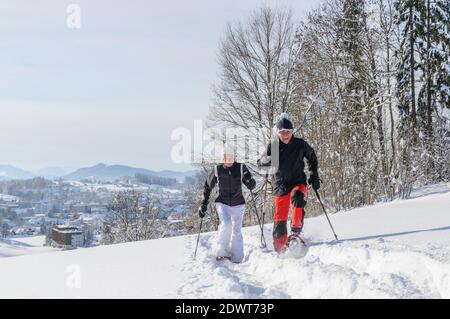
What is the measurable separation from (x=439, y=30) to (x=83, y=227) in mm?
31188

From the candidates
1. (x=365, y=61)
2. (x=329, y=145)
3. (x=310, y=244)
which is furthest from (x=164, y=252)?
(x=365, y=61)

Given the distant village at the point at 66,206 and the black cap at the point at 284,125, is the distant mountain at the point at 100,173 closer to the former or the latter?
the distant village at the point at 66,206

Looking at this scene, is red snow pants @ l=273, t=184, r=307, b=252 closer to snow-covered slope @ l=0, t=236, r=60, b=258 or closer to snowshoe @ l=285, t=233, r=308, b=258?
snowshoe @ l=285, t=233, r=308, b=258

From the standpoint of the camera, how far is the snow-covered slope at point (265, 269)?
4.15m

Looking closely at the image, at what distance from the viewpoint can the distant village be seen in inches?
1454

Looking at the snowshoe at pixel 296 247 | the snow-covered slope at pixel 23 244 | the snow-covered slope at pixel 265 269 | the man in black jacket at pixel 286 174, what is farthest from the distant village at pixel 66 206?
the snowshoe at pixel 296 247

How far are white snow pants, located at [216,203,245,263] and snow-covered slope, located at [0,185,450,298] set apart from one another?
0.20 metres

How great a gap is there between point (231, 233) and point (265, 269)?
146cm

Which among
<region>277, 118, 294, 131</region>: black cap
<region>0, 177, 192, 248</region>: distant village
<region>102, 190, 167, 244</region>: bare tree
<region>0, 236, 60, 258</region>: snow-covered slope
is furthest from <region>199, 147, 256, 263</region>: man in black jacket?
<region>0, 236, 60, 258</region>: snow-covered slope

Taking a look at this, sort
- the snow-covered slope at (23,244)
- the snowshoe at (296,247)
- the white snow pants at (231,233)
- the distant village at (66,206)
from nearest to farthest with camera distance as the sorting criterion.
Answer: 1. the snowshoe at (296,247)
2. the white snow pants at (231,233)
3. the distant village at (66,206)
4. the snow-covered slope at (23,244)

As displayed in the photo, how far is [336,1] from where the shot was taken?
1886 cm

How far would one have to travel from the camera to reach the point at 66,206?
4353 centimetres

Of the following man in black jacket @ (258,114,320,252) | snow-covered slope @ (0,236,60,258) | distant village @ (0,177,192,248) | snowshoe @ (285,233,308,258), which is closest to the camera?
snowshoe @ (285,233,308,258)
